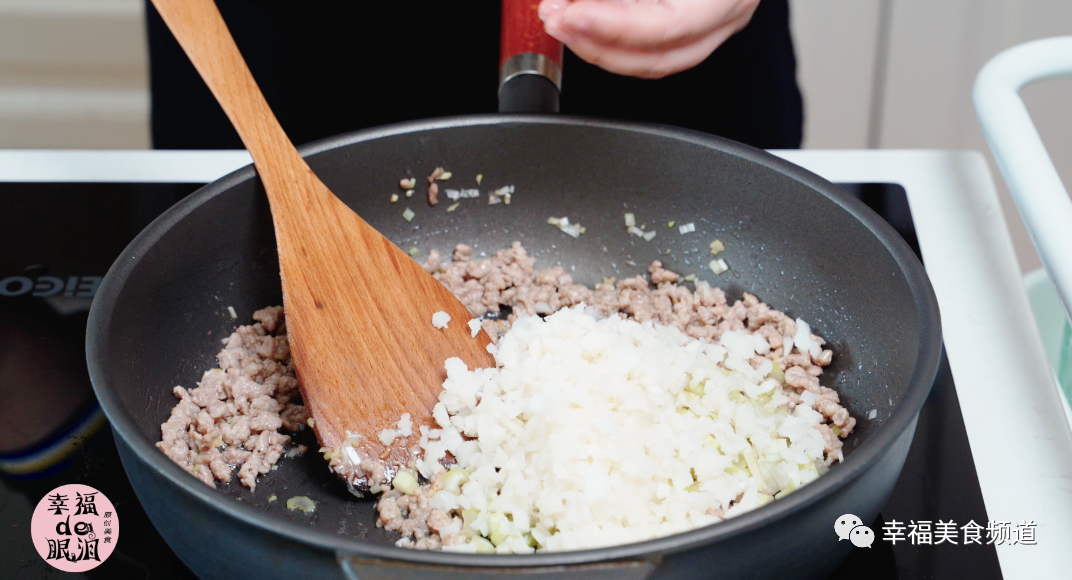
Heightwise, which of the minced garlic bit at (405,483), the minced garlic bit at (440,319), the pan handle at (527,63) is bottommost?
the minced garlic bit at (405,483)

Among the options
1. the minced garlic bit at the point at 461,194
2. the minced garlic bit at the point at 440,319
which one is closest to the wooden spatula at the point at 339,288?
the minced garlic bit at the point at 440,319

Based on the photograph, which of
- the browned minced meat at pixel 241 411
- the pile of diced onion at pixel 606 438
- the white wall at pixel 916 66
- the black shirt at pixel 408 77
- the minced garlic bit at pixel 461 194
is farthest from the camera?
the white wall at pixel 916 66

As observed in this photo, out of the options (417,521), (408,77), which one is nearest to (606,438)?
(417,521)

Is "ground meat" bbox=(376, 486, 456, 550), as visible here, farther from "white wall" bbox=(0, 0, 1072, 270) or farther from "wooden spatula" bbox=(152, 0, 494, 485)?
"white wall" bbox=(0, 0, 1072, 270)

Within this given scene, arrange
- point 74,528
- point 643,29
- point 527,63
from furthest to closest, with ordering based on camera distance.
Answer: point 527,63 → point 643,29 → point 74,528

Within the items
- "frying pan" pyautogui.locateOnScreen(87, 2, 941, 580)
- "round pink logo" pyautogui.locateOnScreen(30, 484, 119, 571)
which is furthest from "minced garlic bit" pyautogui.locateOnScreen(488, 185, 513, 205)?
"round pink logo" pyautogui.locateOnScreen(30, 484, 119, 571)

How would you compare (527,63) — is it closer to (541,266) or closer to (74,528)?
(541,266)

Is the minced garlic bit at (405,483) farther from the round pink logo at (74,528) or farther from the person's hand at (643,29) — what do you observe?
the person's hand at (643,29)
